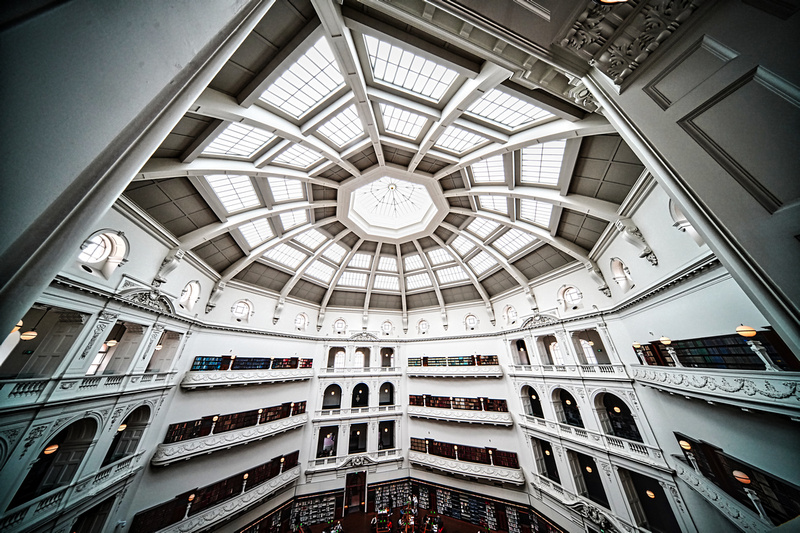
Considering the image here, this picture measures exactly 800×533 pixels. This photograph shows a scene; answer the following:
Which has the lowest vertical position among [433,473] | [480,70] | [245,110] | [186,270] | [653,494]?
[433,473]

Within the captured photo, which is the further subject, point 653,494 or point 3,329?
point 653,494

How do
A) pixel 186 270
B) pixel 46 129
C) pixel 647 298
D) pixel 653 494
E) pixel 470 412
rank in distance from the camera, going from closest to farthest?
pixel 46 129 → pixel 647 298 → pixel 653 494 → pixel 186 270 → pixel 470 412

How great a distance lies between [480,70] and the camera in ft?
30.7

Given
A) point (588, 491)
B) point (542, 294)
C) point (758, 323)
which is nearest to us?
point (758, 323)

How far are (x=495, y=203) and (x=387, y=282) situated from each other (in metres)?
12.7

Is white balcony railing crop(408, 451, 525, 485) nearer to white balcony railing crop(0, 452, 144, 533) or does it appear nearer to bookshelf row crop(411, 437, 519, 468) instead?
bookshelf row crop(411, 437, 519, 468)

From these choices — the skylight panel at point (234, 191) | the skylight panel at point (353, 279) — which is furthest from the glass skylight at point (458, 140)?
the skylight panel at point (353, 279)

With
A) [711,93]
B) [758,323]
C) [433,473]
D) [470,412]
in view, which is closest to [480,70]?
[711,93]

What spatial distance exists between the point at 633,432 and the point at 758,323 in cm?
1183

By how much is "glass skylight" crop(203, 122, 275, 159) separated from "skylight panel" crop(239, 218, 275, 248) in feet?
15.6

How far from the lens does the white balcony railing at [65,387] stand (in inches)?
312

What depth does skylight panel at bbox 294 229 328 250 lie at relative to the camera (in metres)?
19.5

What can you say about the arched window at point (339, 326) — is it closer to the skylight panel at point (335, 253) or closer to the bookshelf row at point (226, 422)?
the skylight panel at point (335, 253)

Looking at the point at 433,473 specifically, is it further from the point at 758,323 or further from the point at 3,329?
the point at 3,329
